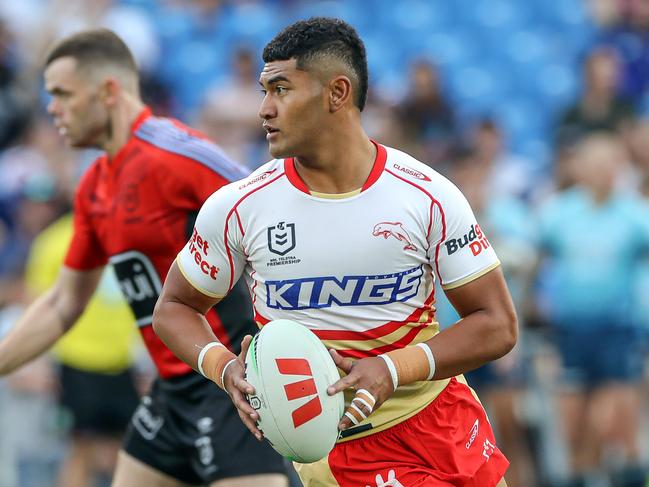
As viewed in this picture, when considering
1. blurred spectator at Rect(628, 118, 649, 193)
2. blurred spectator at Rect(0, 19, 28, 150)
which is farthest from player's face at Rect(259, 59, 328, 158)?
blurred spectator at Rect(0, 19, 28, 150)

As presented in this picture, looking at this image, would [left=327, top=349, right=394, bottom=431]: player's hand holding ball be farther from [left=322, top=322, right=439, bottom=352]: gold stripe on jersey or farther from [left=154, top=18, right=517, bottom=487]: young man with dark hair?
[left=322, top=322, right=439, bottom=352]: gold stripe on jersey

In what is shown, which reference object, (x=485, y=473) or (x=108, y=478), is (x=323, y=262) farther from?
(x=108, y=478)

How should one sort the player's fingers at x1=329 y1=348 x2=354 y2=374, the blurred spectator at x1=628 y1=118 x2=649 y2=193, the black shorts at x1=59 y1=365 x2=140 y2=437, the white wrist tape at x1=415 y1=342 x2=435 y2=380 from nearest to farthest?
the player's fingers at x1=329 y1=348 x2=354 y2=374
the white wrist tape at x1=415 y1=342 x2=435 y2=380
the black shorts at x1=59 y1=365 x2=140 y2=437
the blurred spectator at x1=628 y1=118 x2=649 y2=193

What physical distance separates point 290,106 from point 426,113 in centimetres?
828

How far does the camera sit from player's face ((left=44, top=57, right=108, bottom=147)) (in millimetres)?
5629

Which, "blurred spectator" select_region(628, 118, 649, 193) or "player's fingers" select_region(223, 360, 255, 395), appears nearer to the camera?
"player's fingers" select_region(223, 360, 255, 395)

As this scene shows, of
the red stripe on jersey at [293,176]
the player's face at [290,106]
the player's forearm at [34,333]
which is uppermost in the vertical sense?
the player's face at [290,106]

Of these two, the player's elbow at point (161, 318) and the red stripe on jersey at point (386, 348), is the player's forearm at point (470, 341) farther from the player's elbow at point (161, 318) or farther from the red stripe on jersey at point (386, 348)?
the player's elbow at point (161, 318)

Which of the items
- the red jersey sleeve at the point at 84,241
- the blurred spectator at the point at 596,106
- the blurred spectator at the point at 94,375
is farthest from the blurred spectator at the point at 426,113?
the red jersey sleeve at the point at 84,241

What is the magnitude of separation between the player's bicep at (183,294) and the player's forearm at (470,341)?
0.84 metres

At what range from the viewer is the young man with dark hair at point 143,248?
17.7ft

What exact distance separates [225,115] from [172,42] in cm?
241

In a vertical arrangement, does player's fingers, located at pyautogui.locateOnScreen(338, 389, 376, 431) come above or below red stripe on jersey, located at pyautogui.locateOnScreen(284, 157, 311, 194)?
below

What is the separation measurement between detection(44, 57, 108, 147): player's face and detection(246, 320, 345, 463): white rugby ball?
2.07m
